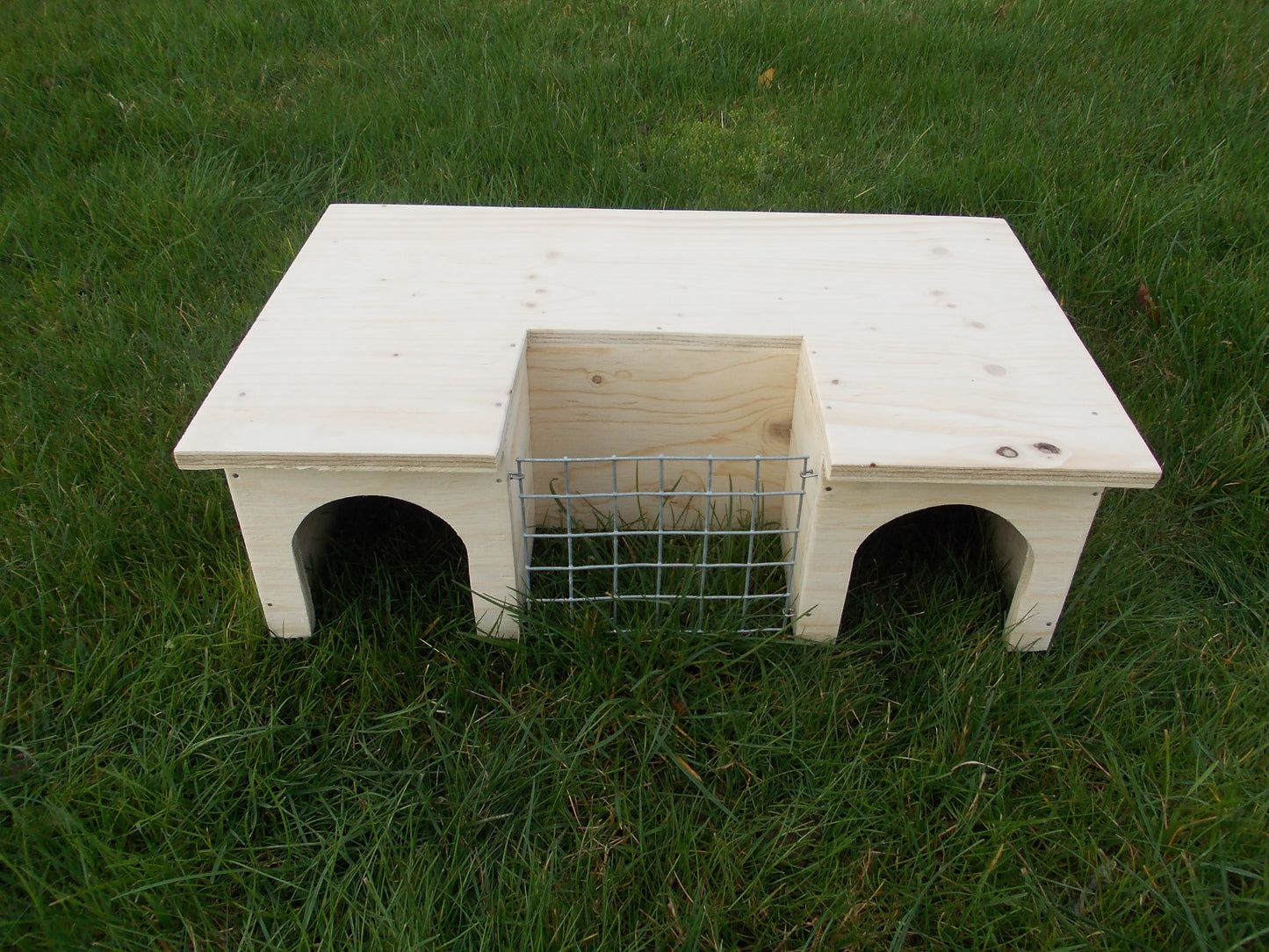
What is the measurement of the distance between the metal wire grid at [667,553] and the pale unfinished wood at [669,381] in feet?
0.21

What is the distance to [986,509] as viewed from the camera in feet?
6.36

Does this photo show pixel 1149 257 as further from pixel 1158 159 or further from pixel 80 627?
pixel 80 627

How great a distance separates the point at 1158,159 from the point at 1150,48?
2.87 ft

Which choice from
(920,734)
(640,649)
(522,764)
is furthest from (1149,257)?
(522,764)

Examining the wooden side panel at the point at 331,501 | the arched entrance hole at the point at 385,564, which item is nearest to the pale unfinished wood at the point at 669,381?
the wooden side panel at the point at 331,501

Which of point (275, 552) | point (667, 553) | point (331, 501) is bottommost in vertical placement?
point (667, 553)

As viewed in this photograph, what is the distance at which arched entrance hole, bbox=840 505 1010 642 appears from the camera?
2117 mm

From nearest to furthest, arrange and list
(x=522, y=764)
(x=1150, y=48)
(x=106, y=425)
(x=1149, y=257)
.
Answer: (x=522, y=764) → (x=106, y=425) → (x=1149, y=257) → (x=1150, y=48)

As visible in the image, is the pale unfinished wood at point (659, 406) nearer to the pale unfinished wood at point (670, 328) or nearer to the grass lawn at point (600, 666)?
the pale unfinished wood at point (670, 328)

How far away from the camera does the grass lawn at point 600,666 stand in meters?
1.60

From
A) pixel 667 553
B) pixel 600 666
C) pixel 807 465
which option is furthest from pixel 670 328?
pixel 600 666

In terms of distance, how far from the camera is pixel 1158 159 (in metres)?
3.51

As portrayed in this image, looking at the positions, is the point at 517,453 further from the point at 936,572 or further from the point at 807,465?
the point at 936,572

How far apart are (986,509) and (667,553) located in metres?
0.70
